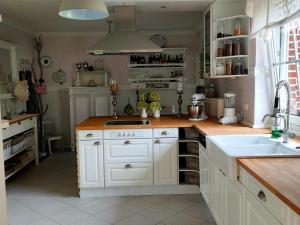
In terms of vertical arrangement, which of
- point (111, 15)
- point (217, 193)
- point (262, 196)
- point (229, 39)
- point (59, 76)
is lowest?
point (217, 193)

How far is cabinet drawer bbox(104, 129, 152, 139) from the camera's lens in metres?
3.41

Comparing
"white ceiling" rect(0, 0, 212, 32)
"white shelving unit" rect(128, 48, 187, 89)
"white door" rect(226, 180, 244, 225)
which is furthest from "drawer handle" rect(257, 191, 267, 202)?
"white shelving unit" rect(128, 48, 187, 89)

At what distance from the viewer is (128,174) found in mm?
3484

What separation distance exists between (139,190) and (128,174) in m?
0.28

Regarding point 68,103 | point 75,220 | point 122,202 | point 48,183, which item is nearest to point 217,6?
point 122,202

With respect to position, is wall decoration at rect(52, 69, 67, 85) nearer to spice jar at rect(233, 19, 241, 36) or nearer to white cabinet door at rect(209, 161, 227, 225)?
spice jar at rect(233, 19, 241, 36)

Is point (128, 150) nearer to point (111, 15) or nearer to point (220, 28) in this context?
point (220, 28)

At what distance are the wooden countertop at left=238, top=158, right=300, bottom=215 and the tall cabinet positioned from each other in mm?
4135

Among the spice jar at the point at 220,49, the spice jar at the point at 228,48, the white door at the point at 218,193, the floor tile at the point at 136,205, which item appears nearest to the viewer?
the white door at the point at 218,193

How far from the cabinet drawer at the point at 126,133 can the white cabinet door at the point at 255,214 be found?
178 cm

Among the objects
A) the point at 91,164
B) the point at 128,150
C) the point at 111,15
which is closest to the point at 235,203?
the point at 128,150

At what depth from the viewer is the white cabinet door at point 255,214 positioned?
145 cm

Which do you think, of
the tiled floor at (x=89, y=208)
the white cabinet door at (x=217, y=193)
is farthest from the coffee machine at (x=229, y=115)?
the tiled floor at (x=89, y=208)

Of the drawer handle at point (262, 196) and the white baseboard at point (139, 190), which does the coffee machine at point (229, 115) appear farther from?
the drawer handle at point (262, 196)
